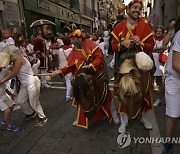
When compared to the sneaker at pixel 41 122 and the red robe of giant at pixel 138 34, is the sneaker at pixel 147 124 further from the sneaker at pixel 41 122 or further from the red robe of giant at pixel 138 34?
the sneaker at pixel 41 122

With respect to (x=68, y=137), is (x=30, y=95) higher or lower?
higher

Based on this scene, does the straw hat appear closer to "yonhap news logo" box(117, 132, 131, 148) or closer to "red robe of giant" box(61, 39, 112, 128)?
"red robe of giant" box(61, 39, 112, 128)

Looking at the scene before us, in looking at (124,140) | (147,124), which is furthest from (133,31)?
(124,140)

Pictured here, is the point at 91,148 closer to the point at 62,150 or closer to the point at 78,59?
the point at 62,150

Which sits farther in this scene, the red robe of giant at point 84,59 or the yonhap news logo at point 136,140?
the red robe of giant at point 84,59

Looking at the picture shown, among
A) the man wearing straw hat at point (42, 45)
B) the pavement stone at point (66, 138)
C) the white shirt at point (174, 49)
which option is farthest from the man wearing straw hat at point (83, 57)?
the man wearing straw hat at point (42, 45)

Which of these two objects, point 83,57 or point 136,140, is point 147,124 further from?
point 83,57

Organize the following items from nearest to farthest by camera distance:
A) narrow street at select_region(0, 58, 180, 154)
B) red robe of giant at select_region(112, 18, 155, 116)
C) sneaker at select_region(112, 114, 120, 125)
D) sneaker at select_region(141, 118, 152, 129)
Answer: narrow street at select_region(0, 58, 180, 154) < red robe of giant at select_region(112, 18, 155, 116) < sneaker at select_region(141, 118, 152, 129) < sneaker at select_region(112, 114, 120, 125)

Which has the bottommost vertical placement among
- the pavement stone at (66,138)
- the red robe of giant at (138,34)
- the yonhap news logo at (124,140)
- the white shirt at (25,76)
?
the pavement stone at (66,138)

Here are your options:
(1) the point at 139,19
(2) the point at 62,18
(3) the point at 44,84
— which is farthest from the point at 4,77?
(2) the point at 62,18

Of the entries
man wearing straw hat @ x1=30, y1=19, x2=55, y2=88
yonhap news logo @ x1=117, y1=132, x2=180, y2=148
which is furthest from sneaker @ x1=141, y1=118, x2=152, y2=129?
man wearing straw hat @ x1=30, y1=19, x2=55, y2=88

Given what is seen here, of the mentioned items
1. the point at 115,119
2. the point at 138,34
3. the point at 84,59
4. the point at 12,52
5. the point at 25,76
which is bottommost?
the point at 115,119

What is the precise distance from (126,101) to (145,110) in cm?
90

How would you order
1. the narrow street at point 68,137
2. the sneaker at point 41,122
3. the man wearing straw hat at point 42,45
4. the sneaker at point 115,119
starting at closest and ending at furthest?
the narrow street at point 68,137, the sneaker at point 115,119, the sneaker at point 41,122, the man wearing straw hat at point 42,45
